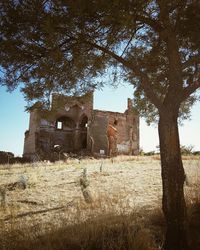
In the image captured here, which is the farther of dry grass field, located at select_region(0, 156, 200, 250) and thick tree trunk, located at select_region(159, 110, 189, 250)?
thick tree trunk, located at select_region(159, 110, 189, 250)

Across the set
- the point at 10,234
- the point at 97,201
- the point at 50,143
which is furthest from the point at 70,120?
the point at 10,234

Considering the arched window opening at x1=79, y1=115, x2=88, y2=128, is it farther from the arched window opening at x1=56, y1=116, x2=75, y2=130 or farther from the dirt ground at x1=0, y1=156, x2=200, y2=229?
the dirt ground at x1=0, y1=156, x2=200, y2=229

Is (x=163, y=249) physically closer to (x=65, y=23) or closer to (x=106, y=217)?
(x=106, y=217)

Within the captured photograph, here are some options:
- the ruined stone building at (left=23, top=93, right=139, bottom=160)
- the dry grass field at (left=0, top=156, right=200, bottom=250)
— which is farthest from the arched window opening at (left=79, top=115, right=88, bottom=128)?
the dry grass field at (left=0, top=156, right=200, bottom=250)

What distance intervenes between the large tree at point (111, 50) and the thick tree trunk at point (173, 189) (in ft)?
0.06

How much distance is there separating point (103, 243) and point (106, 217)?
4.81 feet

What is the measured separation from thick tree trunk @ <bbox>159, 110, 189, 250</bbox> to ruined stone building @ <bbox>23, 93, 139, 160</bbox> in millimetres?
28343

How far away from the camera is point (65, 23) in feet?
20.5

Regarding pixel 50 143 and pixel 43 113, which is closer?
pixel 43 113

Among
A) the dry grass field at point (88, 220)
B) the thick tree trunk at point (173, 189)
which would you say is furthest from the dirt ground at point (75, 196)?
the thick tree trunk at point (173, 189)

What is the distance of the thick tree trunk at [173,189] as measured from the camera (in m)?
5.58

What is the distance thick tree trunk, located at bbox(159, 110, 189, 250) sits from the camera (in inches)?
220

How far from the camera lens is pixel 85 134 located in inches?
1555

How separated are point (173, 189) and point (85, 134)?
34.0m
